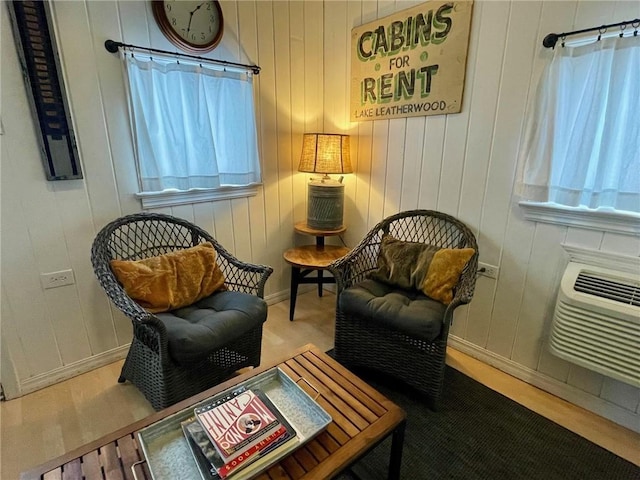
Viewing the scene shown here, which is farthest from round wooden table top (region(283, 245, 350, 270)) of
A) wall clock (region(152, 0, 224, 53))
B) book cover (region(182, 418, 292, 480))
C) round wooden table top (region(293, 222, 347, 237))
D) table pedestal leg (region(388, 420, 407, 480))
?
wall clock (region(152, 0, 224, 53))

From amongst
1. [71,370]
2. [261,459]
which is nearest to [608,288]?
[261,459]

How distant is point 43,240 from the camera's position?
1725 millimetres

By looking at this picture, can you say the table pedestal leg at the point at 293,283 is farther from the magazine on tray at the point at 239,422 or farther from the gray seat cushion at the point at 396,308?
the magazine on tray at the point at 239,422

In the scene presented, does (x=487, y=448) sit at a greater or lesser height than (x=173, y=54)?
lesser

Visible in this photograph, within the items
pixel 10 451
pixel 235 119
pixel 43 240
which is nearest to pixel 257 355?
pixel 10 451

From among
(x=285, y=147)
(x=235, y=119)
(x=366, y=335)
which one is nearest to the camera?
(x=366, y=335)

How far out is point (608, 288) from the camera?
4.94ft

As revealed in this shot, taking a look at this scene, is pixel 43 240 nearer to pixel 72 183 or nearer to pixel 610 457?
pixel 72 183

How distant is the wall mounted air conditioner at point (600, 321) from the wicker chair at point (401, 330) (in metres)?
0.43

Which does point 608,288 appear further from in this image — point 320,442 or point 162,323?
point 162,323

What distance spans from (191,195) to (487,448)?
7.00ft

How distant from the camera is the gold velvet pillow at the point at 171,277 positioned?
1649 mm

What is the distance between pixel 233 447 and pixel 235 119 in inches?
76.3

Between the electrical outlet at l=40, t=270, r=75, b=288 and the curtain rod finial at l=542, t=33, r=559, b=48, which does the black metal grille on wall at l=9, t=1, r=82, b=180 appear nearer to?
the electrical outlet at l=40, t=270, r=75, b=288
